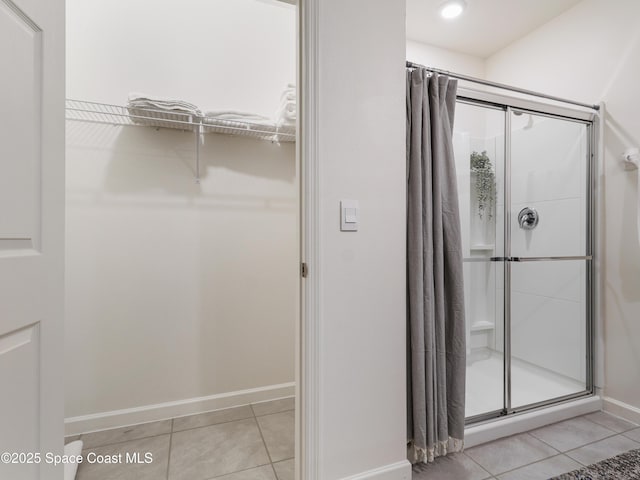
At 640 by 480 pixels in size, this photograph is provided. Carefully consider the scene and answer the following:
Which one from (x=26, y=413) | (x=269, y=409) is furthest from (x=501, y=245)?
(x=26, y=413)

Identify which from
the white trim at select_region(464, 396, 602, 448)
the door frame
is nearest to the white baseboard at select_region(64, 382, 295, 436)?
the door frame

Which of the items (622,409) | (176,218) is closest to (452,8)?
(176,218)

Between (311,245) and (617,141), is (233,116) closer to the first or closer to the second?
(311,245)

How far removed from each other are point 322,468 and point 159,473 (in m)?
0.83

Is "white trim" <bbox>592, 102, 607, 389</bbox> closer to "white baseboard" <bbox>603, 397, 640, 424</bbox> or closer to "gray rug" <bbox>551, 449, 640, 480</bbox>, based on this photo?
"white baseboard" <bbox>603, 397, 640, 424</bbox>

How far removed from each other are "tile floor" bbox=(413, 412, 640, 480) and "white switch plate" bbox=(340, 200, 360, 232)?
1.21 meters

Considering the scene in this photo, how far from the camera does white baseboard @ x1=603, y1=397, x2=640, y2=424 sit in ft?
5.99

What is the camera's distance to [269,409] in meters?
2.06

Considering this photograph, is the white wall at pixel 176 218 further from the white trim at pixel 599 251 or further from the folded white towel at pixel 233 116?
the white trim at pixel 599 251

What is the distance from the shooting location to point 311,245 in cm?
124

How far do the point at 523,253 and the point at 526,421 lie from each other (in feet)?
3.19

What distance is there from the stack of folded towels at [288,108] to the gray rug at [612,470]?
229 centimetres

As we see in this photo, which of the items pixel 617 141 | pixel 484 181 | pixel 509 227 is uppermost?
pixel 617 141

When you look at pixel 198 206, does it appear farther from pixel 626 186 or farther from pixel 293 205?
pixel 626 186
